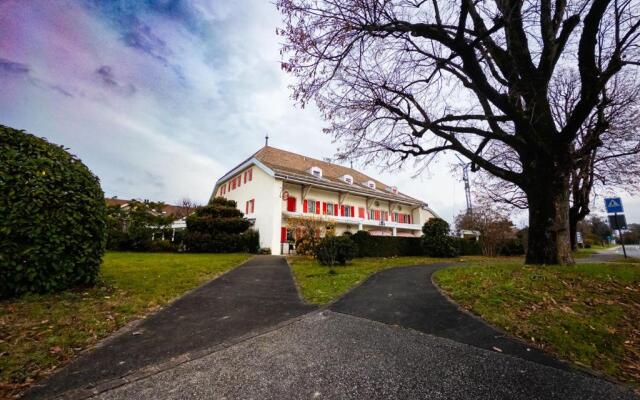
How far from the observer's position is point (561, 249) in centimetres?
742

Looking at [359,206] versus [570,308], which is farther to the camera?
[359,206]

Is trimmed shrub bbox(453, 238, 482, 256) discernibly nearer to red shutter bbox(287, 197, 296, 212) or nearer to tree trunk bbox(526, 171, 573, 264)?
red shutter bbox(287, 197, 296, 212)

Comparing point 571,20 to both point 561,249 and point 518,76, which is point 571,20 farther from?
point 561,249

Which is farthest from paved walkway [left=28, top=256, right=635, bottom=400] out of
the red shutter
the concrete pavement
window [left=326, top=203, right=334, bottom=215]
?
window [left=326, top=203, right=334, bottom=215]

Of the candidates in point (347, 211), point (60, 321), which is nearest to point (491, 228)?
point (347, 211)

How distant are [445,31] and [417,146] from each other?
147 inches

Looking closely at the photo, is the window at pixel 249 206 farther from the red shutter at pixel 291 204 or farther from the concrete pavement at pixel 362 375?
the concrete pavement at pixel 362 375

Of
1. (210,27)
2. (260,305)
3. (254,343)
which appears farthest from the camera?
(210,27)

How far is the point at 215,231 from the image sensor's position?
18109 mm

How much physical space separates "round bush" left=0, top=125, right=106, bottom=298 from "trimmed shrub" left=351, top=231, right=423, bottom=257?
12.8 metres

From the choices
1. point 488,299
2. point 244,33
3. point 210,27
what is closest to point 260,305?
point 488,299

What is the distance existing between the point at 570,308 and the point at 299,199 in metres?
18.4

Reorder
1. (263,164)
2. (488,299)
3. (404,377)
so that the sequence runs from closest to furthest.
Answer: (404,377), (488,299), (263,164)

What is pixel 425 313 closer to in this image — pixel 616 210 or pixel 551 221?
pixel 551 221
